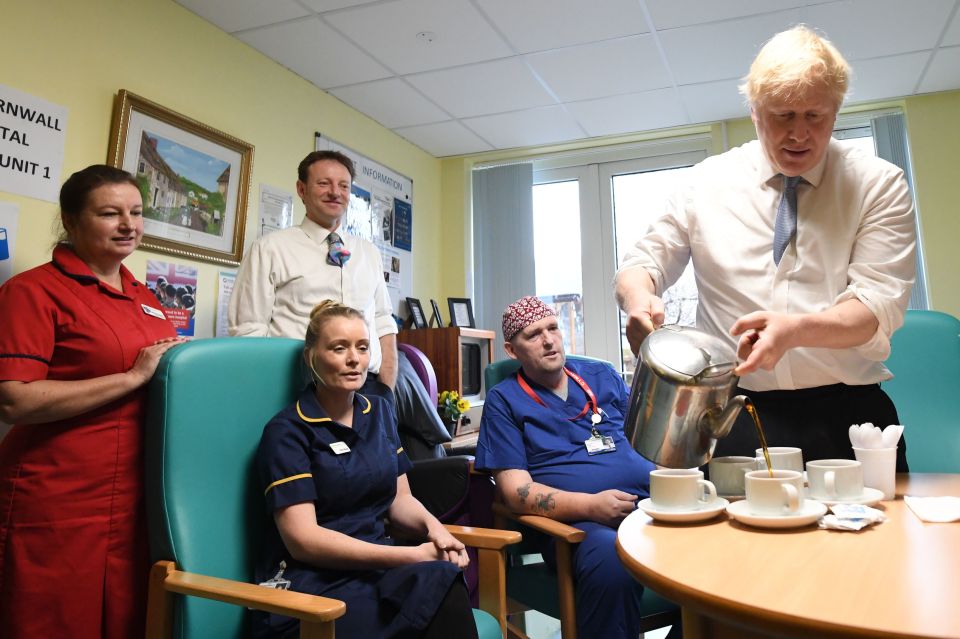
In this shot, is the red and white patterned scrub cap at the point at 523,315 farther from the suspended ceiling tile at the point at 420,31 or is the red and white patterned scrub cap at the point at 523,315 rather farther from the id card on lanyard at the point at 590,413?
the suspended ceiling tile at the point at 420,31

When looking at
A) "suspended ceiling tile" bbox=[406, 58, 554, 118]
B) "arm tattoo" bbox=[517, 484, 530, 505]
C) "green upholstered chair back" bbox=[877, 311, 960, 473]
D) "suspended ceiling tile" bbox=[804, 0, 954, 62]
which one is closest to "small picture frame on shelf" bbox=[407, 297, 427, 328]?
"suspended ceiling tile" bbox=[406, 58, 554, 118]

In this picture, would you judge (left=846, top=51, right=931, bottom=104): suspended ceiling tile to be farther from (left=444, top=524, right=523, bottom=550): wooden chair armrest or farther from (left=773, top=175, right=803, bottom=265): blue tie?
(left=444, top=524, right=523, bottom=550): wooden chair armrest

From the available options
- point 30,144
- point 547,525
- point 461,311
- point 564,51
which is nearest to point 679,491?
point 547,525

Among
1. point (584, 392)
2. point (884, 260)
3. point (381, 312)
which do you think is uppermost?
point (381, 312)

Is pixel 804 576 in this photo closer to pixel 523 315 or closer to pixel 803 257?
pixel 803 257

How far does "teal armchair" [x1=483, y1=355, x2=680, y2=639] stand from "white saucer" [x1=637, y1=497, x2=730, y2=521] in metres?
0.57

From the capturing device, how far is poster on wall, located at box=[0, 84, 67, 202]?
2.09 metres

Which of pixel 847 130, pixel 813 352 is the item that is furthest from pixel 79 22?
pixel 847 130

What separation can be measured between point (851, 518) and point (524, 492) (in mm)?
979

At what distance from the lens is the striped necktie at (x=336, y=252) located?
247cm

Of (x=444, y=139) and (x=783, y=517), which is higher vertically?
(x=444, y=139)

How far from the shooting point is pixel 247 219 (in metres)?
3.05

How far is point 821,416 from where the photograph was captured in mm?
1201

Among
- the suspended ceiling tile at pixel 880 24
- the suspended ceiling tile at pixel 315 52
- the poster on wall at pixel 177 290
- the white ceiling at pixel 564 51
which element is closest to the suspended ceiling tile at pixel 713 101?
the white ceiling at pixel 564 51
